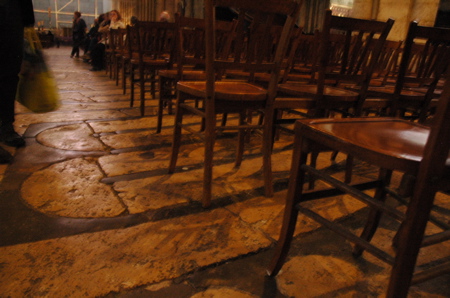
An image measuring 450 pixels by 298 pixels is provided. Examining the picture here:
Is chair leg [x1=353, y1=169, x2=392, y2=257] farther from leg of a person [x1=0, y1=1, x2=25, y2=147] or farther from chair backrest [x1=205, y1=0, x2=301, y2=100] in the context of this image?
leg of a person [x1=0, y1=1, x2=25, y2=147]

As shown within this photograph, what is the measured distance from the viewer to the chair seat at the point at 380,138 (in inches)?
32.5

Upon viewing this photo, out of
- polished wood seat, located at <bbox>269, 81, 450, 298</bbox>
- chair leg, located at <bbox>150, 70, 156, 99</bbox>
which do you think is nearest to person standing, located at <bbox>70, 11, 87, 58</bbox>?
chair leg, located at <bbox>150, 70, 156, 99</bbox>

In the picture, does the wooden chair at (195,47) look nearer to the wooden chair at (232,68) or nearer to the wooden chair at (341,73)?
the wooden chair at (232,68)

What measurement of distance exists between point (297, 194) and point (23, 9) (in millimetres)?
2112

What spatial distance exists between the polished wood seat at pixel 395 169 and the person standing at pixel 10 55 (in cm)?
197

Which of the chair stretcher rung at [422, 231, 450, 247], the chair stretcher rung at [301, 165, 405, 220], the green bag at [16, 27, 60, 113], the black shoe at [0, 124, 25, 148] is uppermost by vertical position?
the green bag at [16, 27, 60, 113]

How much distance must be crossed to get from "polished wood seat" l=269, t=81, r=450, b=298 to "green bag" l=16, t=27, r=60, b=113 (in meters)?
1.24

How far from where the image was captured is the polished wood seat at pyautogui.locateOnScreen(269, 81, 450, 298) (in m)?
0.75

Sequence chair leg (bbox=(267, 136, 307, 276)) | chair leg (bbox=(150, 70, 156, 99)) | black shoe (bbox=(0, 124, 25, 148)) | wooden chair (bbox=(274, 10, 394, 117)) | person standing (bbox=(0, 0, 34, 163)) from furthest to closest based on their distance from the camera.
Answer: chair leg (bbox=(150, 70, 156, 99))
black shoe (bbox=(0, 124, 25, 148))
person standing (bbox=(0, 0, 34, 163))
wooden chair (bbox=(274, 10, 394, 117))
chair leg (bbox=(267, 136, 307, 276))

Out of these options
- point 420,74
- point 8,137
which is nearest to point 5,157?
point 8,137

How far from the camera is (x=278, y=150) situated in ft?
9.18

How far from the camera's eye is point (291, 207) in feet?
3.68

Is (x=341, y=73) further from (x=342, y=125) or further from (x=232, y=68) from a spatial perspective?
→ (x=342, y=125)

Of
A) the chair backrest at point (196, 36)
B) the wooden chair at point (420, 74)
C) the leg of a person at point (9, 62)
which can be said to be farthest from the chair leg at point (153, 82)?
the wooden chair at point (420, 74)
